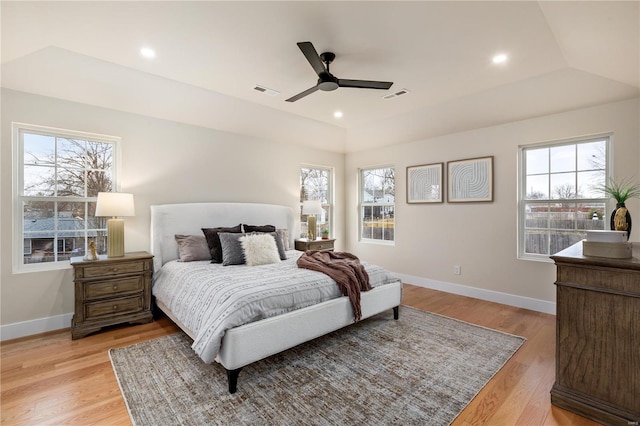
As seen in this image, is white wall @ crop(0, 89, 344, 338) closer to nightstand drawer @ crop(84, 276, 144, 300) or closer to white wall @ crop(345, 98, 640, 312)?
nightstand drawer @ crop(84, 276, 144, 300)

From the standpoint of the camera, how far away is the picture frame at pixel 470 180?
4.16 metres

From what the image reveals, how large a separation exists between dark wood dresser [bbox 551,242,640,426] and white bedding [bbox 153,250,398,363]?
1.64 m

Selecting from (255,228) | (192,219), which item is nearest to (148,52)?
(192,219)

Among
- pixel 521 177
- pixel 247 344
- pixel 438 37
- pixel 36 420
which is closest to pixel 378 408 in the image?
pixel 247 344

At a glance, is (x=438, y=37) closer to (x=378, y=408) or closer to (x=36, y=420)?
(x=378, y=408)

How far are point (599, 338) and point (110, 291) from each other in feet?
13.4

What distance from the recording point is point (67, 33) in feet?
7.82

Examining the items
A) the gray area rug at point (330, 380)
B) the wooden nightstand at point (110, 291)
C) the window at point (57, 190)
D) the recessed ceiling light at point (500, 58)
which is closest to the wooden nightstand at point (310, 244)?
the gray area rug at point (330, 380)

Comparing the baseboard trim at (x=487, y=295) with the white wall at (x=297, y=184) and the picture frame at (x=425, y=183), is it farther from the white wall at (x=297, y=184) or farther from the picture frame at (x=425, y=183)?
the picture frame at (x=425, y=183)

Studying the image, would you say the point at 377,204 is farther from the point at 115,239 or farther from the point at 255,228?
the point at 115,239

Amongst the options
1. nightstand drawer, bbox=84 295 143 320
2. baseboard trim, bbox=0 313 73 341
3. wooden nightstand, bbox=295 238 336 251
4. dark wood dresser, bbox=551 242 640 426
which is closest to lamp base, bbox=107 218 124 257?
nightstand drawer, bbox=84 295 143 320

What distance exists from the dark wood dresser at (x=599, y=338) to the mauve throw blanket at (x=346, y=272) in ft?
5.04

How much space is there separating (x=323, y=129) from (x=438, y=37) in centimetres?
278

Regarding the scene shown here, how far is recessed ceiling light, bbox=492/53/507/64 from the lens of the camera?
107 inches
